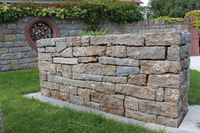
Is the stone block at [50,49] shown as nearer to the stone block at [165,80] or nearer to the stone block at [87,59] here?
the stone block at [87,59]

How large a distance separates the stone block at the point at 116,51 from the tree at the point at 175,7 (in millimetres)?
18737

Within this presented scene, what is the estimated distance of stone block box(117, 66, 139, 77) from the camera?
4.11 meters

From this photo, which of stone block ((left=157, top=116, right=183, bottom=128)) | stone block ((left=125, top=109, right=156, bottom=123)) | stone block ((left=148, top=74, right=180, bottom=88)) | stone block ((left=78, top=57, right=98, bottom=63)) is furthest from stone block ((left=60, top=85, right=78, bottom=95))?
stone block ((left=157, top=116, right=183, bottom=128))

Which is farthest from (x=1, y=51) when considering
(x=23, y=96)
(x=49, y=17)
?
(x=23, y=96)

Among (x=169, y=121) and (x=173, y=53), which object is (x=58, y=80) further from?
(x=173, y=53)

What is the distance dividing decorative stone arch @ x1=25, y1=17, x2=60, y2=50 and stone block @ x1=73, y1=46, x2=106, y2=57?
450cm

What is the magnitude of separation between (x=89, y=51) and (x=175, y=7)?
19.5m

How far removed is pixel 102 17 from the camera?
10.7 m

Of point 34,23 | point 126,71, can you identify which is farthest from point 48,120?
point 34,23

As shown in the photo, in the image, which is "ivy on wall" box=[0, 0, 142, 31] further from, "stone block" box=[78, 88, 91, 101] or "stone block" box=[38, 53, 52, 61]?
"stone block" box=[78, 88, 91, 101]

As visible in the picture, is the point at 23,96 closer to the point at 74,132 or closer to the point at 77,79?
the point at 77,79

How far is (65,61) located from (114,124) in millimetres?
1642

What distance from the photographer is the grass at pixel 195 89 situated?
4.98 metres

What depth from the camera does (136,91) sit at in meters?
4.13
